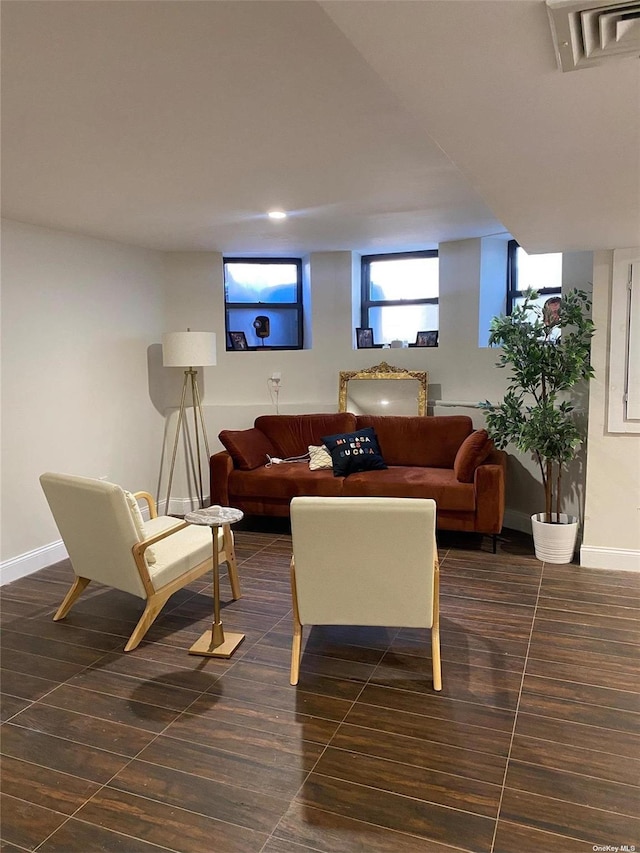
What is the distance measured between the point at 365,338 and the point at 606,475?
9.26ft

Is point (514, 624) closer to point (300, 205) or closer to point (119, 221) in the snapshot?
point (300, 205)

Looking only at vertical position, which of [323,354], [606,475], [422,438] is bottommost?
[606,475]

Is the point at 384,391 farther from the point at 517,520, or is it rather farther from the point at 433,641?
the point at 433,641

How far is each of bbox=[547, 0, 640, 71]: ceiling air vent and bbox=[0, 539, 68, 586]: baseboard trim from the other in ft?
14.3

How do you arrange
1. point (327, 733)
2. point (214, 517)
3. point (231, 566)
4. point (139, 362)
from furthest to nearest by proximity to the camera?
point (139, 362)
point (231, 566)
point (214, 517)
point (327, 733)

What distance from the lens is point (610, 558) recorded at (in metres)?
4.24

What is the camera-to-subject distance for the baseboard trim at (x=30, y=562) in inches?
167

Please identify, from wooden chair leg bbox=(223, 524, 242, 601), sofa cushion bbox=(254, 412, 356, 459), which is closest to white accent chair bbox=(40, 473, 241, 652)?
wooden chair leg bbox=(223, 524, 242, 601)

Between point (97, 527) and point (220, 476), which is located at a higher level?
point (97, 527)

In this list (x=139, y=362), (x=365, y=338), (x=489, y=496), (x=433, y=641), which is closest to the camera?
(x=433, y=641)

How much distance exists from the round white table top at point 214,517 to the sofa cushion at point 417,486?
1.90 metres

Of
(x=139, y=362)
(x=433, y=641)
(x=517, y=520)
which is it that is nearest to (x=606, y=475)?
(x=517, y=520)

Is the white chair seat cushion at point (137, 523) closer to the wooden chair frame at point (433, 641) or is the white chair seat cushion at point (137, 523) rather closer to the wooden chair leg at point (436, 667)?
the wooden chair frame at point (433, 641)

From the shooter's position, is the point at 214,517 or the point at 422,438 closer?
the point at 214,517
